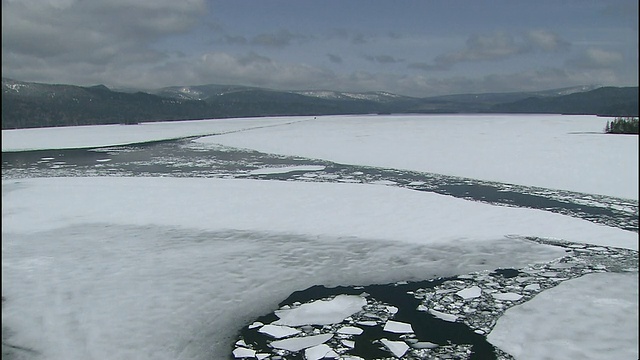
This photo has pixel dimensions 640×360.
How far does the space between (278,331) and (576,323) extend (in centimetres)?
319

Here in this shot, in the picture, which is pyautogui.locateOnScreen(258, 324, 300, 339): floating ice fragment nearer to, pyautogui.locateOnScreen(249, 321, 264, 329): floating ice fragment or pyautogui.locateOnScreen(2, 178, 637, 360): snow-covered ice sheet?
pyautogui.locateOnScreen(249, 321, 264, 329): floating ice fragment

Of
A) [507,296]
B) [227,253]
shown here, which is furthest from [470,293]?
[227,253]

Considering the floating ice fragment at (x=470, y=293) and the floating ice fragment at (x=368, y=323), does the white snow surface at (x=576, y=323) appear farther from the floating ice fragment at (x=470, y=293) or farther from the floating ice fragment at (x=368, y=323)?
the floating ice fragment at (x=368, y=323)

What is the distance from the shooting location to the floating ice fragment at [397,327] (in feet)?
16.5

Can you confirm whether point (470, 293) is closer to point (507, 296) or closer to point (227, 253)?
point (507, 296)

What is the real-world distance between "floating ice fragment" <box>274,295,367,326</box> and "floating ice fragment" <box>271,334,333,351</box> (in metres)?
0.35

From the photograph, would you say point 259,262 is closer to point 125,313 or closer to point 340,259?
point 340,259

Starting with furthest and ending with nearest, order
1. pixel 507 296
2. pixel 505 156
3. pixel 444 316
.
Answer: pixel 505 156, pixel 507 296, pixel 444 316

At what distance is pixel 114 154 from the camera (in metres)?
24.8

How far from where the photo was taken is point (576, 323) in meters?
5.08

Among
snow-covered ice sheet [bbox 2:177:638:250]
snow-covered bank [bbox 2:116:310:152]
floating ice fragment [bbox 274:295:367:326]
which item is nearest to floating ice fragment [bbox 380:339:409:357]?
floating ice fragment [bbox 274:295:367:326]

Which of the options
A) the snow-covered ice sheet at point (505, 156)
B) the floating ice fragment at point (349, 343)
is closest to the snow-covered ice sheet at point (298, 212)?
the floating ice fragment at point (349, 343)

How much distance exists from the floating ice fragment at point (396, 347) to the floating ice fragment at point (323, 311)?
721 millimetres

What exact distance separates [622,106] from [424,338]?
108 m
